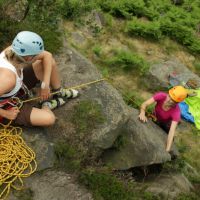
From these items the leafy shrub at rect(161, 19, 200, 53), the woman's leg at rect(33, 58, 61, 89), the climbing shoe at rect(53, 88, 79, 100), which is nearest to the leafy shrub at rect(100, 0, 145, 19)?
the leafy shrub at rect(161, 19, 200, 53)

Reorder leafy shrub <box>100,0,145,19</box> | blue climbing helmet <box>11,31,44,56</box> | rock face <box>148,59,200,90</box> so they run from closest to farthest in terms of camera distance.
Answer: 1. blue climbing helmet <box>11,31,44,56</box>
2. rock face <box>148,59,200,90</box>
3. leafy shrub <box>100,0,145,19</box>

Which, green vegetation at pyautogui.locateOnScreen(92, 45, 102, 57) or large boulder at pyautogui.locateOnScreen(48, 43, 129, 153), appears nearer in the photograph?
large boulder at pyautogui.locateOnScreen(48, 43, 129, 153)

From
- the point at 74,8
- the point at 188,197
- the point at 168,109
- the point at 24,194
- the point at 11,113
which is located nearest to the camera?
the point at 24,194

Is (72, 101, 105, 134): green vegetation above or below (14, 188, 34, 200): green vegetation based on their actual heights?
above

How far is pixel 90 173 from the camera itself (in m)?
6.77

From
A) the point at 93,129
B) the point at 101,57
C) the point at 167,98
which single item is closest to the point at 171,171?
the point at 167,98

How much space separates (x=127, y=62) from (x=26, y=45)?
247 inches

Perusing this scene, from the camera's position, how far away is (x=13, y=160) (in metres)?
6.18

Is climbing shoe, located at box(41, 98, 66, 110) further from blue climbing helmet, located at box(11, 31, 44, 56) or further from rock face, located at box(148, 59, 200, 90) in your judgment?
rock face, located at box(148, 59, 200, 90)

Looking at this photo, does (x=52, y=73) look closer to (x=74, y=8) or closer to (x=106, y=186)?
(x=106, y=186)

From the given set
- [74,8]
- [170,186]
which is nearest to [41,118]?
[170,186]

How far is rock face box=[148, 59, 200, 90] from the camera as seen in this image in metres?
12.1

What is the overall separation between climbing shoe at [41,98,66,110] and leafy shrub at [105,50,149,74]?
4756 mm

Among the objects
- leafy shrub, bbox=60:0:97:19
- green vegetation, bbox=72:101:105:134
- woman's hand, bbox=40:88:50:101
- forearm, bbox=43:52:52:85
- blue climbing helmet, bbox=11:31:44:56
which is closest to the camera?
blue climbing helmet, bbox=11:31:44:56
